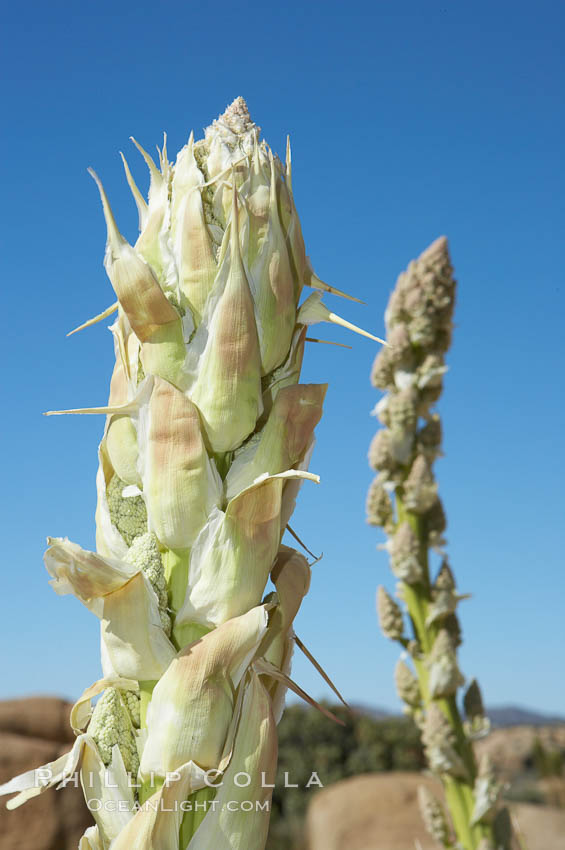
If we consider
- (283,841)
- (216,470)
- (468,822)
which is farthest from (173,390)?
(283,841)

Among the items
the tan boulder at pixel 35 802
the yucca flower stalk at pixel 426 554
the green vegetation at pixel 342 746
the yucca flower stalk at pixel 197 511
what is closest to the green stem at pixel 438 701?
the yucca flower stalk at pixel 426 554

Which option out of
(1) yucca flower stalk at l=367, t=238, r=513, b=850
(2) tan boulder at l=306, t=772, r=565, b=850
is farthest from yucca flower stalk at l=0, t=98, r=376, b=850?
(2) tan boulder at l=306, t=772, r=565, b=850

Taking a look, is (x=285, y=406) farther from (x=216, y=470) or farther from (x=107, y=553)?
(x=107, y=553)

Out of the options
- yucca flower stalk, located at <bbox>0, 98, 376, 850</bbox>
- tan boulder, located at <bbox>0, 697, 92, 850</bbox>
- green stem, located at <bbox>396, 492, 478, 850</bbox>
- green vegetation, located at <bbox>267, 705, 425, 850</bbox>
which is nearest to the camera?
yucca flower stalk, located at <bbox>0, 98, 376, 850</bbox>

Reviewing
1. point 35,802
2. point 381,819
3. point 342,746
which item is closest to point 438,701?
point 35,802

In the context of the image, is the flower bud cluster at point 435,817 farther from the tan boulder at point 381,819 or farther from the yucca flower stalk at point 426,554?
the tan boulder at point 381,819

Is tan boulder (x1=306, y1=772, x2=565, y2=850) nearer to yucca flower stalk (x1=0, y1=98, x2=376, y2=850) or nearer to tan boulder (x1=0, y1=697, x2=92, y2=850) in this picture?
tan boulder (x1=0, y1=697, x2=92, y2=850)

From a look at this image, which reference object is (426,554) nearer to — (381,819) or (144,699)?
(144,699)
